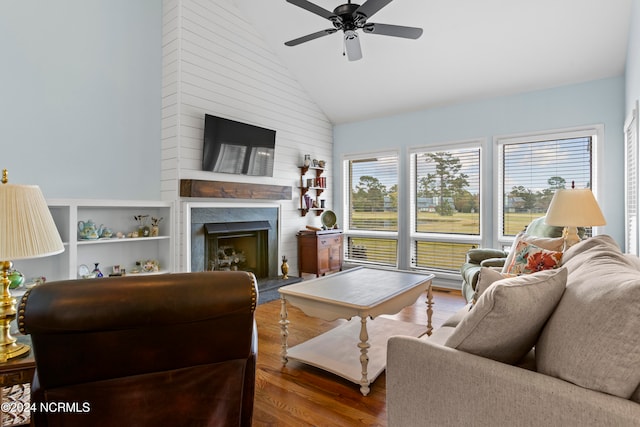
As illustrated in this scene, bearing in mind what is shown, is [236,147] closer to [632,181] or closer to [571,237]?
[571,237]

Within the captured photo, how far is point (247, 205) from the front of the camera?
464 cm

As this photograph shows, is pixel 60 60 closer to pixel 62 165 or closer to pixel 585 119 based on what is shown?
pixel 62 165

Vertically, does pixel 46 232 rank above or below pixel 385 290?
above

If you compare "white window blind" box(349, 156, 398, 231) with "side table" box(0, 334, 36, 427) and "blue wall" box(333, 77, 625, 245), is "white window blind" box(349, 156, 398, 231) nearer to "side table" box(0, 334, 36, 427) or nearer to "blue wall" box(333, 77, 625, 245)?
"blue wall" box(333, 77, 625, 245)

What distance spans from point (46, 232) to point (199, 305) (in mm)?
749

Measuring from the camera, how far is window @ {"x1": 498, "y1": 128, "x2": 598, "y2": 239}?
413 cm

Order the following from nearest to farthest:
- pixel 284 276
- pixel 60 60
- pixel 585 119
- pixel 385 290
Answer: pixel 385 290 < pixel 60 60 < pixel 585 119 < pixel 284 276

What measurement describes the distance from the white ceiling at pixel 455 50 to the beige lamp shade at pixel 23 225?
3.67 metres

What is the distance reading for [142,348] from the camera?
109 cm

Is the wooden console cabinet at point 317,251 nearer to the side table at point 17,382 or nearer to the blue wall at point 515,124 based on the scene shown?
the blue wall at point 515,124

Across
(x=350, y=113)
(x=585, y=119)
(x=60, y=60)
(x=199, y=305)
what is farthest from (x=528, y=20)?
(x=60, y=60)

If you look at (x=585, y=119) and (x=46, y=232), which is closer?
(x=46, y=232)

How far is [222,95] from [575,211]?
391 centimetres

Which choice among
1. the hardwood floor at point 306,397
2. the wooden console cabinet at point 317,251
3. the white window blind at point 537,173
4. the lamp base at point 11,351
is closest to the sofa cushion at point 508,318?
the hardwood floor at point 306,397
